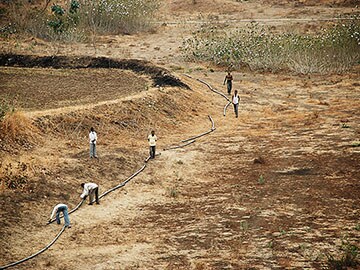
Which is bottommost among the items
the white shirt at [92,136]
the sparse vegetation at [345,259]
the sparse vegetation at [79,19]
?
the sparse vegetation at [345,259]

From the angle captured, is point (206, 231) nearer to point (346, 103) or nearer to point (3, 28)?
point (346, 103)

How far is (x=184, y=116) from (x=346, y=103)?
838 centimetres

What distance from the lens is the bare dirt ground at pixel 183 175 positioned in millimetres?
11781

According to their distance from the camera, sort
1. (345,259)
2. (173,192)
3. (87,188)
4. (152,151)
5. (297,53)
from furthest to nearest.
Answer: (297,53) < (152,151) < (173,192) < (87,188) < (345,259)

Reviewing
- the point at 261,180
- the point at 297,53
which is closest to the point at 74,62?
the point at 297,53

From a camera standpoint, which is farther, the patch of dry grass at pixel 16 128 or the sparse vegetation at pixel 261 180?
the patch of dry grass at pixel 16 128

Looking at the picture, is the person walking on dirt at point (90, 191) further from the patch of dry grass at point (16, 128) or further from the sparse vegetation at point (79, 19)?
the sparse vegetation at point (79, 19)

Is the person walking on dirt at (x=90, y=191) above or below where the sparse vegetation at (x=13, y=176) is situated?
below

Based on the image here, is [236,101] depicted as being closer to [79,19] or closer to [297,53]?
[297,53]

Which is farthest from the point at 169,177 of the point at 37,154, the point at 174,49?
the point at 174,49

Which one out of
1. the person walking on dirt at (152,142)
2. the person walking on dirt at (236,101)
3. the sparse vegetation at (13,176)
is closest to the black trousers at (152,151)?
the person walking on dirt at (152,142)

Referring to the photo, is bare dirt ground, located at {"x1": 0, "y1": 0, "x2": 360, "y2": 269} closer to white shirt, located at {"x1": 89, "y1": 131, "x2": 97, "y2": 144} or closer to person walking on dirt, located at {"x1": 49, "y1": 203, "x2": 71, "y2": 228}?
person walking on dirt, located at {"x1": 49, "y1": 203, "x2": 71, "y2": 228}

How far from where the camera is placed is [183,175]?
670 inches

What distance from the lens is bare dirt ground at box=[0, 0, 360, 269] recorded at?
1178 centimetres
